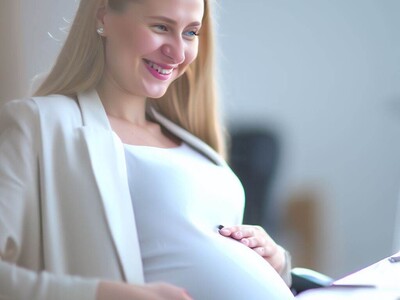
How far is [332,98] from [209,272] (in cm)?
86

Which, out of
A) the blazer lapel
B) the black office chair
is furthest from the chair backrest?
the blazer lapel

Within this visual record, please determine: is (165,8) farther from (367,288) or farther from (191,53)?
(367,288)

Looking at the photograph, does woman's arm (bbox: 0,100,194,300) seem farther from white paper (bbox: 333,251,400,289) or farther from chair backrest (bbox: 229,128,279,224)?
chair backrest (bbox: 229,128,279,224)

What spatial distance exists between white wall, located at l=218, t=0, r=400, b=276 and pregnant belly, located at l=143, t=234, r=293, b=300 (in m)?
0.52

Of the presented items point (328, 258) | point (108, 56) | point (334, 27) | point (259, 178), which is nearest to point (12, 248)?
point (108, 56)

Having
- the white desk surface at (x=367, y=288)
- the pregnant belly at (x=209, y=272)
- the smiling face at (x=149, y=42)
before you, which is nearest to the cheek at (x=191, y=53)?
the smiling face at (x=149, y=42)

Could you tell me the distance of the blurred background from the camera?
1301 mm

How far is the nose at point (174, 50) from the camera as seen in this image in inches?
31.6

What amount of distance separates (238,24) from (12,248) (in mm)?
801

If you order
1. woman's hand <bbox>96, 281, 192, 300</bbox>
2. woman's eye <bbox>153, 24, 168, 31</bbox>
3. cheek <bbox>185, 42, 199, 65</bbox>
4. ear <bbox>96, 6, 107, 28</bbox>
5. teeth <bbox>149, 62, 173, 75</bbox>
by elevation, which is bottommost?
woman's hand <bbox>96, 281, 192, 300</bbox>

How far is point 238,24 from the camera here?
1.38 meters

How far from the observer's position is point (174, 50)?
81 centimetres

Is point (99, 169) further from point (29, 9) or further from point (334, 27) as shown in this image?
point (334, 27)

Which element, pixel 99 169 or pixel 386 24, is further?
pixel 386 24
